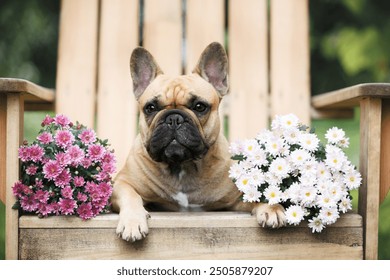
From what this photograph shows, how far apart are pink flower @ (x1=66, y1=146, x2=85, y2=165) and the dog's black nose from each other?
0.29 metres

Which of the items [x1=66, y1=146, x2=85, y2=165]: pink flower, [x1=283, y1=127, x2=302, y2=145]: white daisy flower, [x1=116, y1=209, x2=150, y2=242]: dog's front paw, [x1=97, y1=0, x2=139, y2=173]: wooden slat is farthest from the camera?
[x1=97, y1=0, x2=139, y2=173]: wooden slat

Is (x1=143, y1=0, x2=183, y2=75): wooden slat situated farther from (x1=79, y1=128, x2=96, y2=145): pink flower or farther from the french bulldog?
(x1=79, y1=128, x2=96, y2=145): pink flower

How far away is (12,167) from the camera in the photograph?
1976 millimetres

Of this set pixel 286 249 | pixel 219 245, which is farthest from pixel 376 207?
pixel 219 245

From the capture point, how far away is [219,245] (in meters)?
A: 1.97

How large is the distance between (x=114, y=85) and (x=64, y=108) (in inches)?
10.2

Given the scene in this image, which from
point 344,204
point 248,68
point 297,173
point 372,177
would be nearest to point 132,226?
point 297,173

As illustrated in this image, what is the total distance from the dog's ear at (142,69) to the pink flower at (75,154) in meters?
0.43

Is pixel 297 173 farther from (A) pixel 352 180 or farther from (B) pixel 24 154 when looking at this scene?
(B) pixel 24 154

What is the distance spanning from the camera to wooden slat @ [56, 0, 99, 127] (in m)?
2.92

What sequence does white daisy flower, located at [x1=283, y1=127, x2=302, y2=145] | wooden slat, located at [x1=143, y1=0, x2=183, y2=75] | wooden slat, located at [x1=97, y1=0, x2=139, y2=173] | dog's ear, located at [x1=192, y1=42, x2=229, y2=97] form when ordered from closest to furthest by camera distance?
1. white daisy flower, located at [x1=283, y1=127, x2=302, y2=145]
2. dog's ear, located at [x1=192, y1=42, x2=229, y2=97]
3. wooden slat, located at [x1=97, y1=0, x2=139, y2=173]
4. wooden slat, located at [x1=143, y1=0, x2=183, y2=75]

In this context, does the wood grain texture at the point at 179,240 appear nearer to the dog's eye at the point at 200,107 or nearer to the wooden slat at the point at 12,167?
the wooden slat at the point at 12,167

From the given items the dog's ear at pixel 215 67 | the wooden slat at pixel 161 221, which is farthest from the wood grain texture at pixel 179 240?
the dog's ear at pixel 215 67

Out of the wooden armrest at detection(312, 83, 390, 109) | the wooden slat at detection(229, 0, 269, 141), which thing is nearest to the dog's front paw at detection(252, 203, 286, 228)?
the wooden armrest at detection(312, 83, 390, 109)
